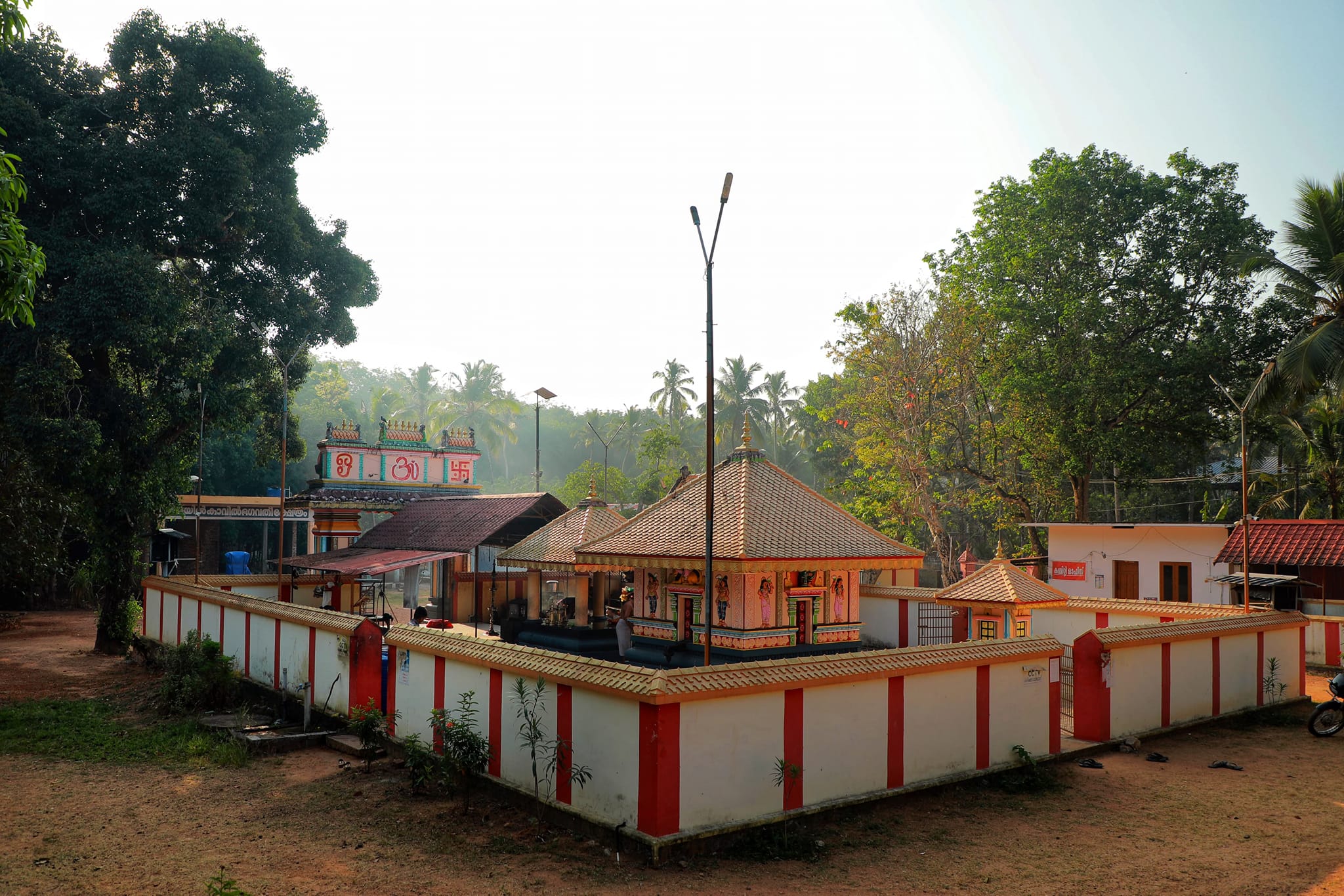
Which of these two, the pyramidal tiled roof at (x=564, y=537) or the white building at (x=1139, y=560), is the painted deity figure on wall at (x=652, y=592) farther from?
the white building at (x=1139, y=560)

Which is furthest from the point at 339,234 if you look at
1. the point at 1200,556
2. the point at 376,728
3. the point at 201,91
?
the point at 1200,556

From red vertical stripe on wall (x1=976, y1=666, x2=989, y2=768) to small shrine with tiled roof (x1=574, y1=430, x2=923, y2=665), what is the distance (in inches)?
184

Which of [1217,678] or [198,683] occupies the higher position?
[1217,678]

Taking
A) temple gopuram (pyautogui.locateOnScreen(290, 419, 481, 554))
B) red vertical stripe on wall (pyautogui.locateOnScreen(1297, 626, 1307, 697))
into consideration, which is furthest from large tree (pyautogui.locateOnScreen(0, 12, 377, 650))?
red vertical stripe on wall (pyautogui.locateOnScreen(1297, 626, 1307, 697))

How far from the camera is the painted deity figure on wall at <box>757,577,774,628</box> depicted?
675 inches

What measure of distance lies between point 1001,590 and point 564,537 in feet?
36.5

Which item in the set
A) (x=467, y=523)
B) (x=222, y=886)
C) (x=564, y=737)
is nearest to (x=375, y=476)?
(x=467, y=523)

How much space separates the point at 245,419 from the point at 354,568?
5855 mm

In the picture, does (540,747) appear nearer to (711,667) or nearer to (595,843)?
(595,843)

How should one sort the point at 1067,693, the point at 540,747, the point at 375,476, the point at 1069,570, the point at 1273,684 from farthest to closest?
the point at 375,476, the point at 1069,570, the point at 1067,693, the point at 1273,684, the point at 540,747

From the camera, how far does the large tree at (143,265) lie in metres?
21.7

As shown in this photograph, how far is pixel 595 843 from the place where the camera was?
9398mm

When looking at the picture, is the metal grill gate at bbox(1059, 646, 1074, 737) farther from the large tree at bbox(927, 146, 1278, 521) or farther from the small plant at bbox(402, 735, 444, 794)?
the large tree at bbox(927, 146, 1278, 521)

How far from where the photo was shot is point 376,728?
13227 mm
